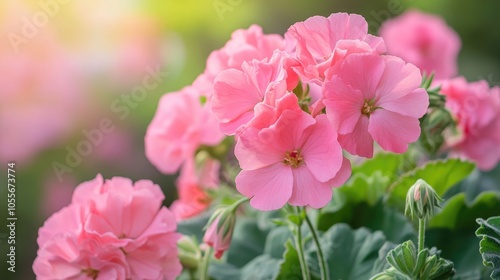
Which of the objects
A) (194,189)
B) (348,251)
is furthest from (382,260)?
(194,189)

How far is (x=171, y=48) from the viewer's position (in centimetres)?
220

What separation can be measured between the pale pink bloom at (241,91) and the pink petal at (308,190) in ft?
0.24

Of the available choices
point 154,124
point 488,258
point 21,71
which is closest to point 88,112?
point 21,71

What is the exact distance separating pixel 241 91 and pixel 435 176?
1.29 ft

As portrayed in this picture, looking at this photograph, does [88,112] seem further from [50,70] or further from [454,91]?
[454,91]

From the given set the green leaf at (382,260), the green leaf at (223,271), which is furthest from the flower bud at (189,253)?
the green leaf at (382,260)

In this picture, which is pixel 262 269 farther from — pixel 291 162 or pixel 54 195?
pixel 54 195

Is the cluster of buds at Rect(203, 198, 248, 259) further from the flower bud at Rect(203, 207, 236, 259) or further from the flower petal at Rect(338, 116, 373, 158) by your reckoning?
the flower petal at Rect(338, 116, 373, 158)

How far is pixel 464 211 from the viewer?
1000 mm

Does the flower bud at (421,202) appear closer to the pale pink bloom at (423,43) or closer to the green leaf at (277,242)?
the green leaf at (277,242)

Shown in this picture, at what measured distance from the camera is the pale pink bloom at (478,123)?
3.67 feet

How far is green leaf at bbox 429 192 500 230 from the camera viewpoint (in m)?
0.98

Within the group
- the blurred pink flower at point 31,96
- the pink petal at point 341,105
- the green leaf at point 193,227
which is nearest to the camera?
the pink petal at point 341,105

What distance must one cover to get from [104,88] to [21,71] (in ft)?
0.99
